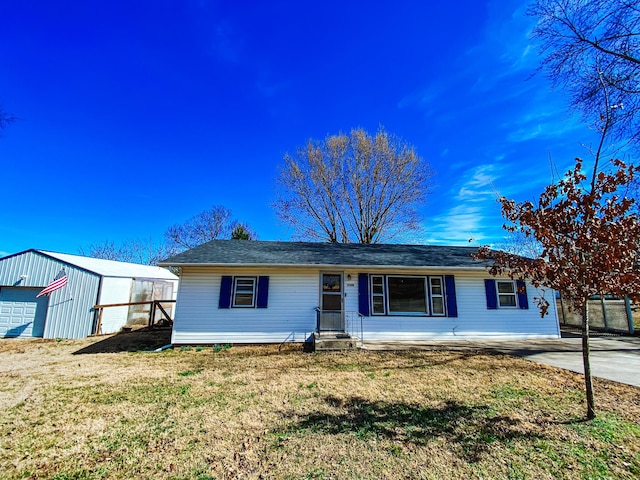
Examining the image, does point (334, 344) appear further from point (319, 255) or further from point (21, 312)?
point (21, 312)

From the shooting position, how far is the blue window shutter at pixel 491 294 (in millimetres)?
10633

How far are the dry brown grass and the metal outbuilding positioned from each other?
6.12m

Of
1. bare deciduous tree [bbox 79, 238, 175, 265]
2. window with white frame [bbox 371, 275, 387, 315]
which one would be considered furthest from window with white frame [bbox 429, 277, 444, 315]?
bare deciduous tree [bbox 79, 238, 175, 265]

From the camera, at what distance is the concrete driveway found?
254 inches

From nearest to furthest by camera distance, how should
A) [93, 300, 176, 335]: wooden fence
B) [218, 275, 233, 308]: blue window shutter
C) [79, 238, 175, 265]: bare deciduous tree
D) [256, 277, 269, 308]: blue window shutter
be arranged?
[218, 275, 233, 308]: blue window shutter
[256, 277, 269, 308]: blue window shutter
[93, 300, 176, 335]: wooden fence
[79, 238, 175, 265]: bare deciduous tree

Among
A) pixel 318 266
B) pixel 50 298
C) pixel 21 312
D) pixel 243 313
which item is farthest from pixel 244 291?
pixel 21 312

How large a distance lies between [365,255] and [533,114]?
22.3 feet

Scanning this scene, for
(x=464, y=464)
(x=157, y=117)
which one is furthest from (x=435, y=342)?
(x=157, y=117)

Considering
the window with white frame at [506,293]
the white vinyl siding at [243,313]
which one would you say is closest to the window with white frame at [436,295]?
the window with white frame at [506,293]

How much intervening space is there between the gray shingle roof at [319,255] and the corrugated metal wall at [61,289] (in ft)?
19.5

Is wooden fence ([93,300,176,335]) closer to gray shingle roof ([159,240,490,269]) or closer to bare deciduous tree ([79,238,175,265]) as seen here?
gray shingle roof ([159,240,490,269])

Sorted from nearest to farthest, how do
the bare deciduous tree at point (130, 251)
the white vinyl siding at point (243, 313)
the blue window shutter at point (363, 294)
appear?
the white vinyl siding at point (243, 313) < the blue window shutter at point (363, 294) < the bare deciduous tree at point (130, 251)

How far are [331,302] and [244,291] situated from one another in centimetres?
311

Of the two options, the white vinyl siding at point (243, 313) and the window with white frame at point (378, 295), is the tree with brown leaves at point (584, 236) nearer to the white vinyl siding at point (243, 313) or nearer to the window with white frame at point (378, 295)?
the window with white frame at point (378, 295)
